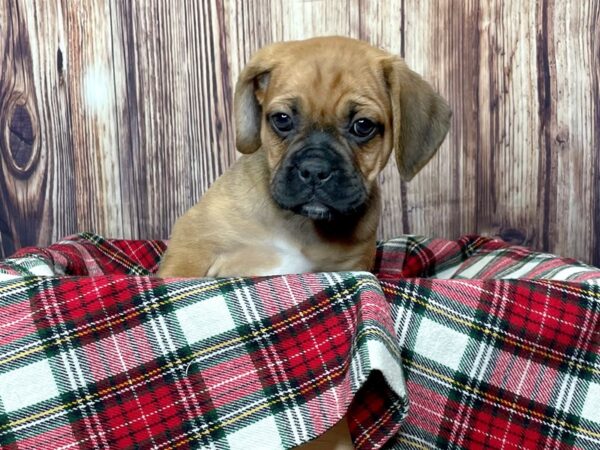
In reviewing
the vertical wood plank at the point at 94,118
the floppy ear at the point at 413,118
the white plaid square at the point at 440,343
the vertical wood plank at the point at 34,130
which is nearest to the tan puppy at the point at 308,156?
the floppy ear at the point at 413,118

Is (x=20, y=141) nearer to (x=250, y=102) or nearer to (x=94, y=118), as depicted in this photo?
(x=94, y=118)

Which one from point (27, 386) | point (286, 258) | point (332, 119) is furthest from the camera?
point (286, 258)

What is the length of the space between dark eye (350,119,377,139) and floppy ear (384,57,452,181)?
85 mm

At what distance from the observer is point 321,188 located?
94.0 inches

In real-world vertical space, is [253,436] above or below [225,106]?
below

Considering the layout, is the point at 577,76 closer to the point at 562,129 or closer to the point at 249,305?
the point at 562,129

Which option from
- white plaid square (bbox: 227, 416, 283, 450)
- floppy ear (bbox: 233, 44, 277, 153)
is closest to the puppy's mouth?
floppy ear (bbox: 233, 44, 277, 153)

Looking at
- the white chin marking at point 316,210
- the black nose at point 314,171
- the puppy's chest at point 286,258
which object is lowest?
the puppy's chest at point 286,258

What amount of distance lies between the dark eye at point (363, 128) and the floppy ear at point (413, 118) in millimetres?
85

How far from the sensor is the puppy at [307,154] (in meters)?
2.48

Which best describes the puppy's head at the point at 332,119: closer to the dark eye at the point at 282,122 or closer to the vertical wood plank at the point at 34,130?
the dark eye at the point at 282,122

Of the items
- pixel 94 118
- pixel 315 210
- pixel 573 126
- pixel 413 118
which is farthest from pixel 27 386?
pixel 573 126

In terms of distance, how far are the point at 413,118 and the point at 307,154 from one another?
417 millimetres

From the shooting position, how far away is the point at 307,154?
241cm
